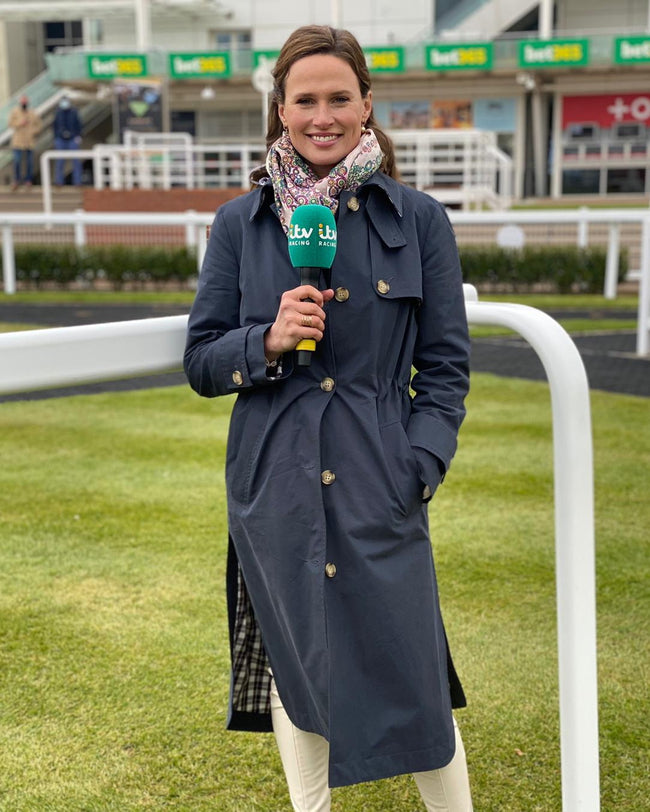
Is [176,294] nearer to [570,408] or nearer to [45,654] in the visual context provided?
[45,654]

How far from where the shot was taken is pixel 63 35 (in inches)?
1618

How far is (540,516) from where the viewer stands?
4410 millimetres

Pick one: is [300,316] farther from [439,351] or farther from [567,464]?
[567,464]

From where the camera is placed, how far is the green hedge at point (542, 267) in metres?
14.4

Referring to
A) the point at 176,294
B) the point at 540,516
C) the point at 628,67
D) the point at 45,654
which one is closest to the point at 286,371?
the point at 45,654

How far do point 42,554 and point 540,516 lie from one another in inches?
78.9

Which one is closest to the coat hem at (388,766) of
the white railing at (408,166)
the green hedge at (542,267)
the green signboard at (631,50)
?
the green hedge at (542,267)

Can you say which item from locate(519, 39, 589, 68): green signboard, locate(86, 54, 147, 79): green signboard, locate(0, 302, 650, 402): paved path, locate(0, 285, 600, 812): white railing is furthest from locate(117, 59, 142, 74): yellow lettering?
locate(0, 285, 600, 812): white railing

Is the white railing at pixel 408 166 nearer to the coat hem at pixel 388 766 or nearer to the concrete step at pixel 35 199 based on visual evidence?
the concrete step at pixel 35 199

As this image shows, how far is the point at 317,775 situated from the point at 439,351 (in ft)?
2.67

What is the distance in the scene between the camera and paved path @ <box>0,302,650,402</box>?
7504 millimetres

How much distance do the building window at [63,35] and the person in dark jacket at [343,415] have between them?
42396 mm

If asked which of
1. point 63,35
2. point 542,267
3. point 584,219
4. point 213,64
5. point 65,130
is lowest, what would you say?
point 542,267

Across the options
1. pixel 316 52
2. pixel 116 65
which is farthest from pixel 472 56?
pixel 316 52
